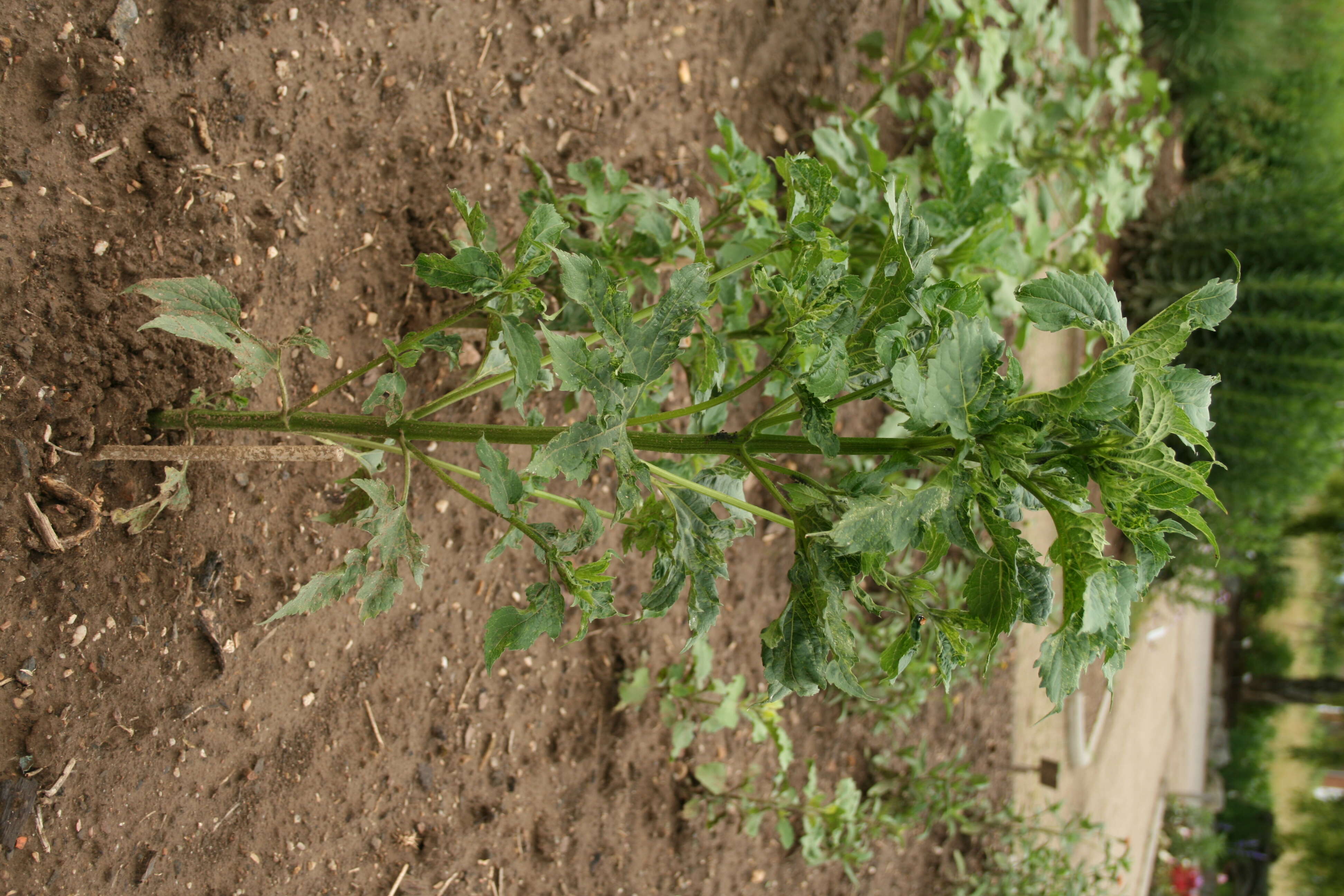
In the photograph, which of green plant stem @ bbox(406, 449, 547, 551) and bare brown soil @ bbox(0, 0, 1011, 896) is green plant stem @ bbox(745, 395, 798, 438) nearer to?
green plant stem @ bbox(406, 449, 547, 551)

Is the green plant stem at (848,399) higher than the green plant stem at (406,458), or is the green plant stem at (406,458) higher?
the green plant stem at (848,399)

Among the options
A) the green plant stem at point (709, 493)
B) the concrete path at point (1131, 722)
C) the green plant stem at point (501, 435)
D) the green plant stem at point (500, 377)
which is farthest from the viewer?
the concrete path at point (1131, 722)

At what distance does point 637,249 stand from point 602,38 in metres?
1.10

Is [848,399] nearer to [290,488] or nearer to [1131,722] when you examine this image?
[290,488]

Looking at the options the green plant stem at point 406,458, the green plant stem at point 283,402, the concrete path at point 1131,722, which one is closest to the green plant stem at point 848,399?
the green plant stem at point 406,458

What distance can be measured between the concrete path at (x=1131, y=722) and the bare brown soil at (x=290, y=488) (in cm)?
162

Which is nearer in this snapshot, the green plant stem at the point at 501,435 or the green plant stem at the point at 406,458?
the green plant stem at the point at 501,435

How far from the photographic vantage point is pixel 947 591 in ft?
12.6

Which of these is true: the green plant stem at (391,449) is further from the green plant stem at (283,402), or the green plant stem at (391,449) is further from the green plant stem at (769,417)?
the green plant stem at (769,417)

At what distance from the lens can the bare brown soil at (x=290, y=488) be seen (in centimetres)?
163

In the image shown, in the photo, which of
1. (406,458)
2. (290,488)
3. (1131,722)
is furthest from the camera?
(1131,722)

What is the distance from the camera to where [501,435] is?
54.0 inches

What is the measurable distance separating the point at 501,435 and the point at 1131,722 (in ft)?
19.9

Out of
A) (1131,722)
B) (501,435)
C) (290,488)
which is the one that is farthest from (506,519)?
(1131,722)
